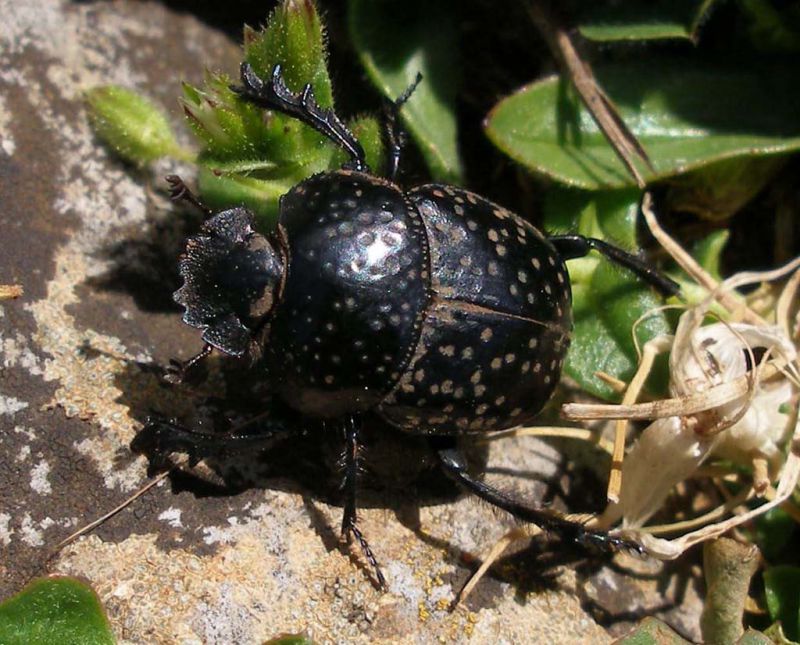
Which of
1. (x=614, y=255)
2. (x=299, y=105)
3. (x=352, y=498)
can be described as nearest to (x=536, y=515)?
(x=352, y=498)

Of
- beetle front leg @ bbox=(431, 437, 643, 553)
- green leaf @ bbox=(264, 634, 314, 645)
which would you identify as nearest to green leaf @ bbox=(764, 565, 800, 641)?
beetle front leg @ bbox=(431, 437, 643, 553)

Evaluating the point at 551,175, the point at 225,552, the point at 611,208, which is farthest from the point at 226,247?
the point at 611,208

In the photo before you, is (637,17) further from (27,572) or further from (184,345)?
(27,572)

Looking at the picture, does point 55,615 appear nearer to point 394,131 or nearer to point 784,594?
point 394,131

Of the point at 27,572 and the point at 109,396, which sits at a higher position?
the point at 109,396

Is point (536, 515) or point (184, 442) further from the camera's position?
point (536, 515)

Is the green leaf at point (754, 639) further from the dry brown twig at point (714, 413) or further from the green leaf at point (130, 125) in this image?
the green leaf at point (130, 125)

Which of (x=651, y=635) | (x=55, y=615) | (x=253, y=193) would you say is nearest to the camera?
(x=55, y=615)
